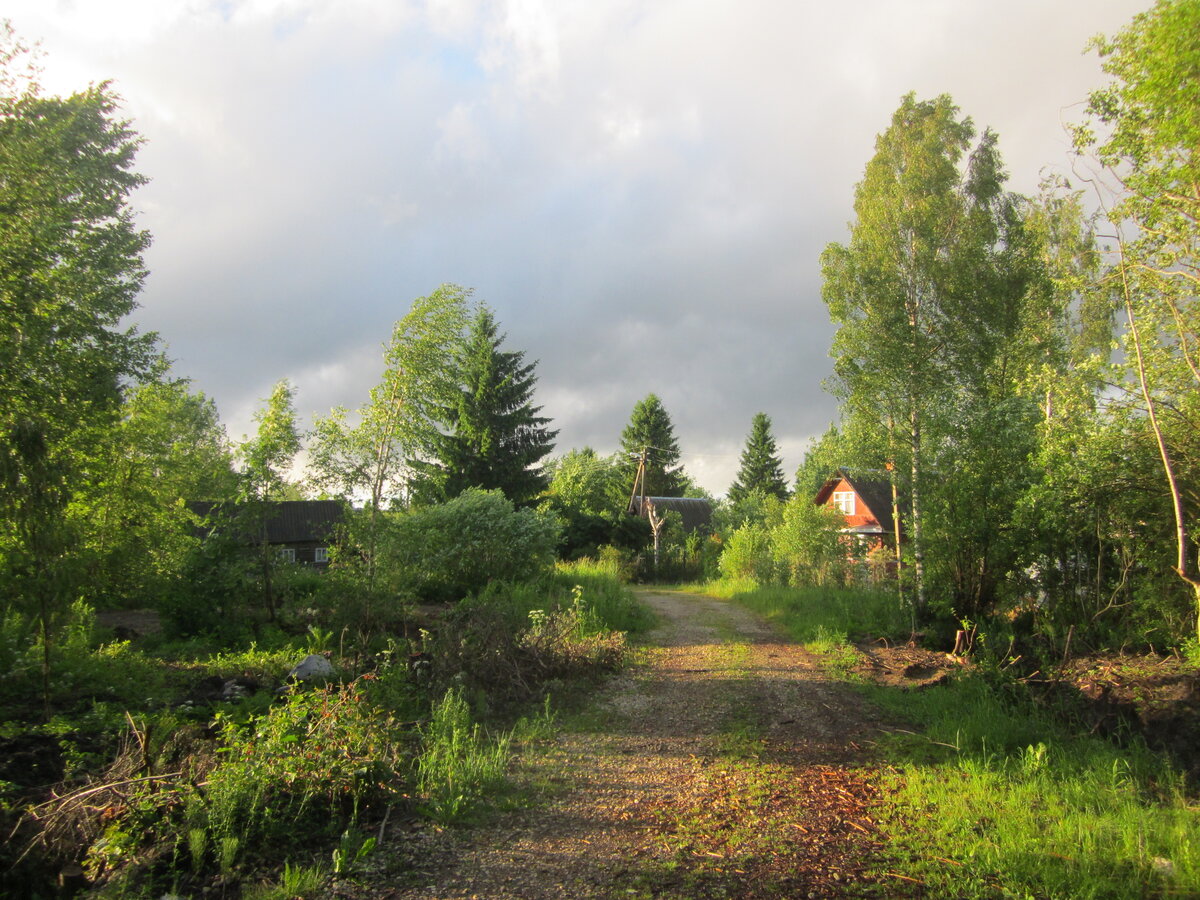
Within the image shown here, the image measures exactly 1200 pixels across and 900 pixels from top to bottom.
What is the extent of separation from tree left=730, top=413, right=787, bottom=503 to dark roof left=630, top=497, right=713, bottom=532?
8554 millimetres

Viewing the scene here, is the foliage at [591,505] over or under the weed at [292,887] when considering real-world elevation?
over

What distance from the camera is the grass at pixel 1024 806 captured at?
12.6 feet

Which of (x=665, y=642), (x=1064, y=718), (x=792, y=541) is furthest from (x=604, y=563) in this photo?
(x=1064, y=718)

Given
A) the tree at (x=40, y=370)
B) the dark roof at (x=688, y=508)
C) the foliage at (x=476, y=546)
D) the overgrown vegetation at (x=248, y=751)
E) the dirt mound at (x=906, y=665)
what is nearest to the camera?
the overgrown vegetation at (x=248, y=751)

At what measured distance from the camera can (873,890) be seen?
380cm

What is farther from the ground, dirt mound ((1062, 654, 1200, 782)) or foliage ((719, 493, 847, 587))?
foliage ((719, 493, 847, 587))

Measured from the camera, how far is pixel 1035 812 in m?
4.65

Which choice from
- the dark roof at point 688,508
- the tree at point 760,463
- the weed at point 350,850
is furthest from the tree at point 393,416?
the tree at point 760,463

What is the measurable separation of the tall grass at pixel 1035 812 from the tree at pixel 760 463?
44.3m

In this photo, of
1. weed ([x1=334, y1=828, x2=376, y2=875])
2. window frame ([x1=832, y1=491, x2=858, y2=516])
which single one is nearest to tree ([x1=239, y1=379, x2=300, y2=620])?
weed ([x1=334, y1=828, x2=376, y2=875])

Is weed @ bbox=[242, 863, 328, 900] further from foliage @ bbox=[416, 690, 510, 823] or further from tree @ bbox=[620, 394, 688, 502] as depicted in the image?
tree @ bbox=[620, 394, 688, 502]

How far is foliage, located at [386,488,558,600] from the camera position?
1459 cm

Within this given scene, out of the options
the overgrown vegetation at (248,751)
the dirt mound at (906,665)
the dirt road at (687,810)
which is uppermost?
the overgrown vegetation at (248,751)

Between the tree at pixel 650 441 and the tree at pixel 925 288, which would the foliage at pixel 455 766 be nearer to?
the tree at pixel 925 288
